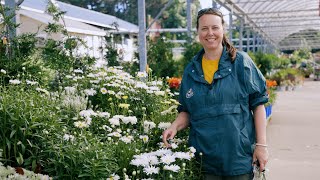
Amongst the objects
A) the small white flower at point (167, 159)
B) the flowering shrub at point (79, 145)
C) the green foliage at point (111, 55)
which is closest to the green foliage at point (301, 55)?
the green foliage at point (111, 55)

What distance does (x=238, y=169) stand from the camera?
235cm

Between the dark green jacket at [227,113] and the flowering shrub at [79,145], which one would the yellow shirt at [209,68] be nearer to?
the dark green jacket at [227,113]

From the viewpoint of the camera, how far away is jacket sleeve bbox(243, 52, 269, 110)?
2.38 meters

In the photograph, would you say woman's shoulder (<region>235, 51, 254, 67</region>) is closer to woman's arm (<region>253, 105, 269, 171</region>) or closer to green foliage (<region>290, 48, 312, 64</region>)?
woman's arm (<region>253, 105, 269, 171</region>)

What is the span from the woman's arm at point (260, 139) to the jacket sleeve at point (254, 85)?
0.13 ft

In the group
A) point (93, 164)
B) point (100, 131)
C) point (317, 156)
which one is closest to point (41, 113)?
point (100, 131)

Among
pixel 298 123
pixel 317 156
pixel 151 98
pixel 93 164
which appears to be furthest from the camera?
pixel 298 123

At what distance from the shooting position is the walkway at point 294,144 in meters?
4.82

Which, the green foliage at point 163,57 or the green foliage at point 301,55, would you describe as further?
the green foliage at point 301,55

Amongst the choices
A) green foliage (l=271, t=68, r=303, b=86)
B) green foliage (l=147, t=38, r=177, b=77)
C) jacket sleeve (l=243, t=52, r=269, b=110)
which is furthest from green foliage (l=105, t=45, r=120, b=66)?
green foliage (l=271, t=68, r=303, b=86)

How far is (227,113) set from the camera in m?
2.34

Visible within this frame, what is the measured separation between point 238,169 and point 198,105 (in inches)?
16.7

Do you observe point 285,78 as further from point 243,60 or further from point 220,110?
point 220,110

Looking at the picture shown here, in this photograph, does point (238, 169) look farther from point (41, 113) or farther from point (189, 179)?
point (41, 113)
